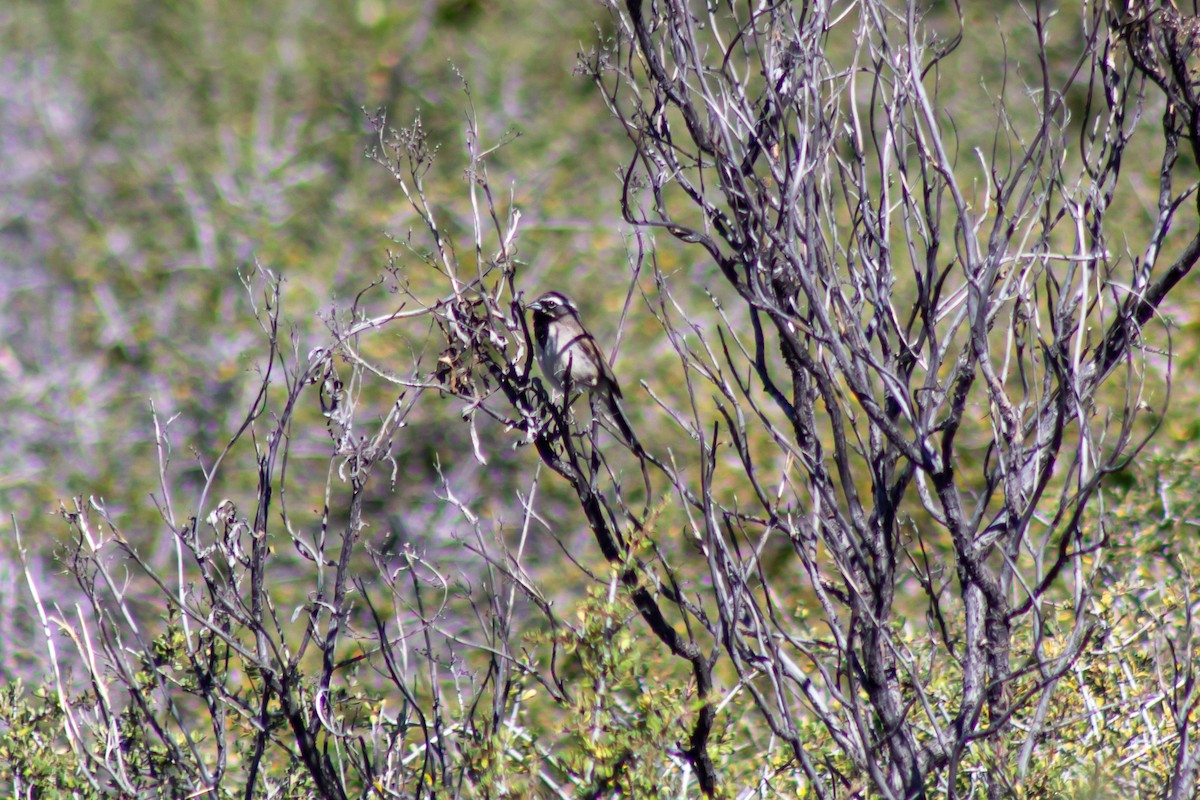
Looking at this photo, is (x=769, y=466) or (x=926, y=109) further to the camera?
(x=769, y=466)

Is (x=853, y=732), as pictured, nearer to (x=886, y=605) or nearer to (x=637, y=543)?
(x=886, y=605)

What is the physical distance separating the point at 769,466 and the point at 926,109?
514 cm

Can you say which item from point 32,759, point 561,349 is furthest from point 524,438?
point 32,759

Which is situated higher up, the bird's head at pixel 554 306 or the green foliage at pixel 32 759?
the bird's head at pixel 554 306

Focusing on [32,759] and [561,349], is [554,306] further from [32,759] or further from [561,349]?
[32,759]

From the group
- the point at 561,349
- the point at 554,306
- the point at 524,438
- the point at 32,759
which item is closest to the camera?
the point at 32,759

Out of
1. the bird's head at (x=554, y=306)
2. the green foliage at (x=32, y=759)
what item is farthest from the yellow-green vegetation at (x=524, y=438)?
the bird's head at (x=554, y=306)

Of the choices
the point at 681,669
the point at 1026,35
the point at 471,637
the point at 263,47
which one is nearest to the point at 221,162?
the point at 263,47

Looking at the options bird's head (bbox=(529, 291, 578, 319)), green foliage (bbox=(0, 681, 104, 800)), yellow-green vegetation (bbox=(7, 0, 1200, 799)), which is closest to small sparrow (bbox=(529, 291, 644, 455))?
bird's head (bbox=(529, 291, 578, 319))

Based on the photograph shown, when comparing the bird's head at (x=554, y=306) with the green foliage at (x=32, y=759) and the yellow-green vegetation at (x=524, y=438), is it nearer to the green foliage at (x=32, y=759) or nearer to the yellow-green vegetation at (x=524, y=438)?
the yellow-green vegetation at (x=524, y=438)

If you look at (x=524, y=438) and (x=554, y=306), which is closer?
(x=524, y=438)

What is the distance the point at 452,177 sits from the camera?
10.0m

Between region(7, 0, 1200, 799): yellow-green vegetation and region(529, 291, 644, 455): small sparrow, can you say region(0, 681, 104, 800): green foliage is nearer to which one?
region(7, 0, 1200, 799): yellow-green vegetation

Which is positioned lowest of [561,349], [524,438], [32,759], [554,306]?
[32,759]
